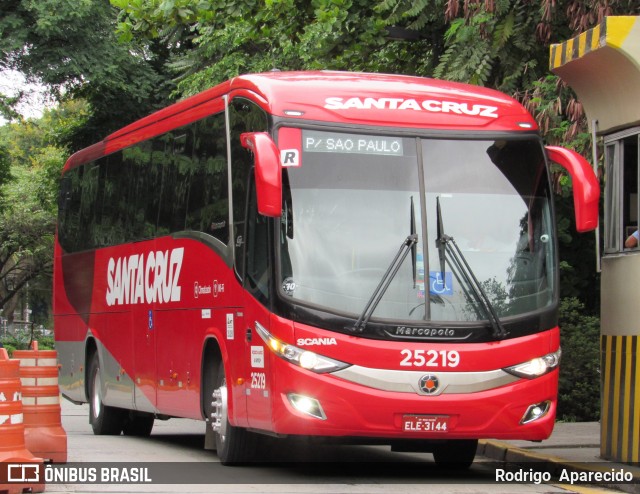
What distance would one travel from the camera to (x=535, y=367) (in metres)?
11.2

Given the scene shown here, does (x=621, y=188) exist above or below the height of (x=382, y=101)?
below

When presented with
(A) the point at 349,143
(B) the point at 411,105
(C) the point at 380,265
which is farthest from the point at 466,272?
(B) the point at 411,105

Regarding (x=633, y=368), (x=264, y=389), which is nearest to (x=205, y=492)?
(x=264, y=389)

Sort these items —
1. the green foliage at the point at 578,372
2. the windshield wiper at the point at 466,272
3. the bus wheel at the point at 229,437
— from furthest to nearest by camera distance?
the green foliage at the point at 578,372 < the bus wheel at the point at 229,437 < the windshield wiper at the point at 466,272

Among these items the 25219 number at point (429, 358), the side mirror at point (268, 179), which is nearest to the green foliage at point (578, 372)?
the 25219 number at point (429, 358)

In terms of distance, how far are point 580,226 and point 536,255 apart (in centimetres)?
47

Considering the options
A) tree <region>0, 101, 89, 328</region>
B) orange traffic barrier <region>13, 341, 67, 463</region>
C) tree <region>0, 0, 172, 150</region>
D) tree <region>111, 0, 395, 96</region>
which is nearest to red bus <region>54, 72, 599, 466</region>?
orange traffic barrier <region>13, 341, 67, 463</region>

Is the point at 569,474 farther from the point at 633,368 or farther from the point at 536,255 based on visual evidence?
the point at 536,255

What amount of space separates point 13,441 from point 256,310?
2.48 m

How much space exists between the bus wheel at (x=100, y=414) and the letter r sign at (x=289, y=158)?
7.67m

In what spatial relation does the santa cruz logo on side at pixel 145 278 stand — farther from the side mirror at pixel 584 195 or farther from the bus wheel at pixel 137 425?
the side mirror at pixel 584 195

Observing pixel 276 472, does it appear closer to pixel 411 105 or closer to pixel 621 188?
pixel 411 105

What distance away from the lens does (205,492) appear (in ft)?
33.6

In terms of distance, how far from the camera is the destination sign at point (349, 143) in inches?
445
